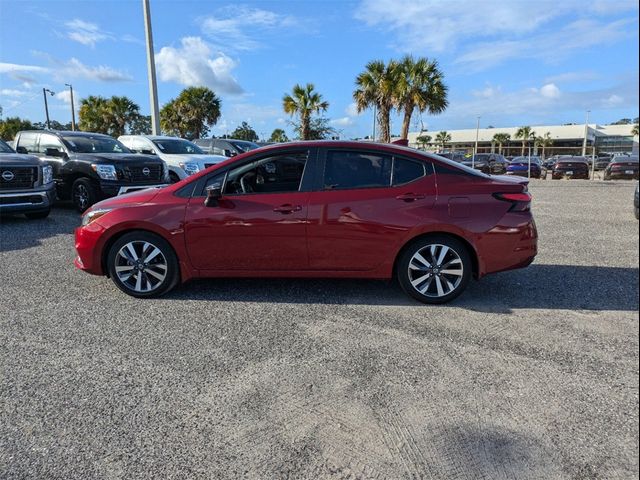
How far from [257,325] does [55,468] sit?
194 cm

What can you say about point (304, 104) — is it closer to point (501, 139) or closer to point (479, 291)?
point (479, 291)

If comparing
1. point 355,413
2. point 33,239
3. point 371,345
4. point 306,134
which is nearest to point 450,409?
point 355,413

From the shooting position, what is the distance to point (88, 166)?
998 cm

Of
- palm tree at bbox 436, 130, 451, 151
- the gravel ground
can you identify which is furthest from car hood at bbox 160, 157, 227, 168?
palm tree at bbox 436, 130, 451, 151

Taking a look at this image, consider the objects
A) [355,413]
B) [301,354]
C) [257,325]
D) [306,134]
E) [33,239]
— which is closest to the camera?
[355,413]

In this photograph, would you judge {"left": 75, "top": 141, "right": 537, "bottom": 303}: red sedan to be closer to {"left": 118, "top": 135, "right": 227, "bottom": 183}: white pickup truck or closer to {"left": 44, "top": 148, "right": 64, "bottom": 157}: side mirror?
{"left": 44, "top": 148, "right": 64, "bottom": 157}: side mirror

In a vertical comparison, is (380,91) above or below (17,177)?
above

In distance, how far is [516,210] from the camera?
172 inches

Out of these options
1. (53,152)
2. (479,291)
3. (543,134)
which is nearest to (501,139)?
(543,134)

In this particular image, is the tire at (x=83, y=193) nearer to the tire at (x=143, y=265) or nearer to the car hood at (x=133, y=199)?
the car hood at (x=133, y=199)

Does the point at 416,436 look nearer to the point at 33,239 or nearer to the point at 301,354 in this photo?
the point at 301,354

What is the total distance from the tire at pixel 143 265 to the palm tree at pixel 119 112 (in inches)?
1412

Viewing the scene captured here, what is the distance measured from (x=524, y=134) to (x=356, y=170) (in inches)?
3382

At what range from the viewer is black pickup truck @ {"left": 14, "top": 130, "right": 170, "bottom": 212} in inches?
392
